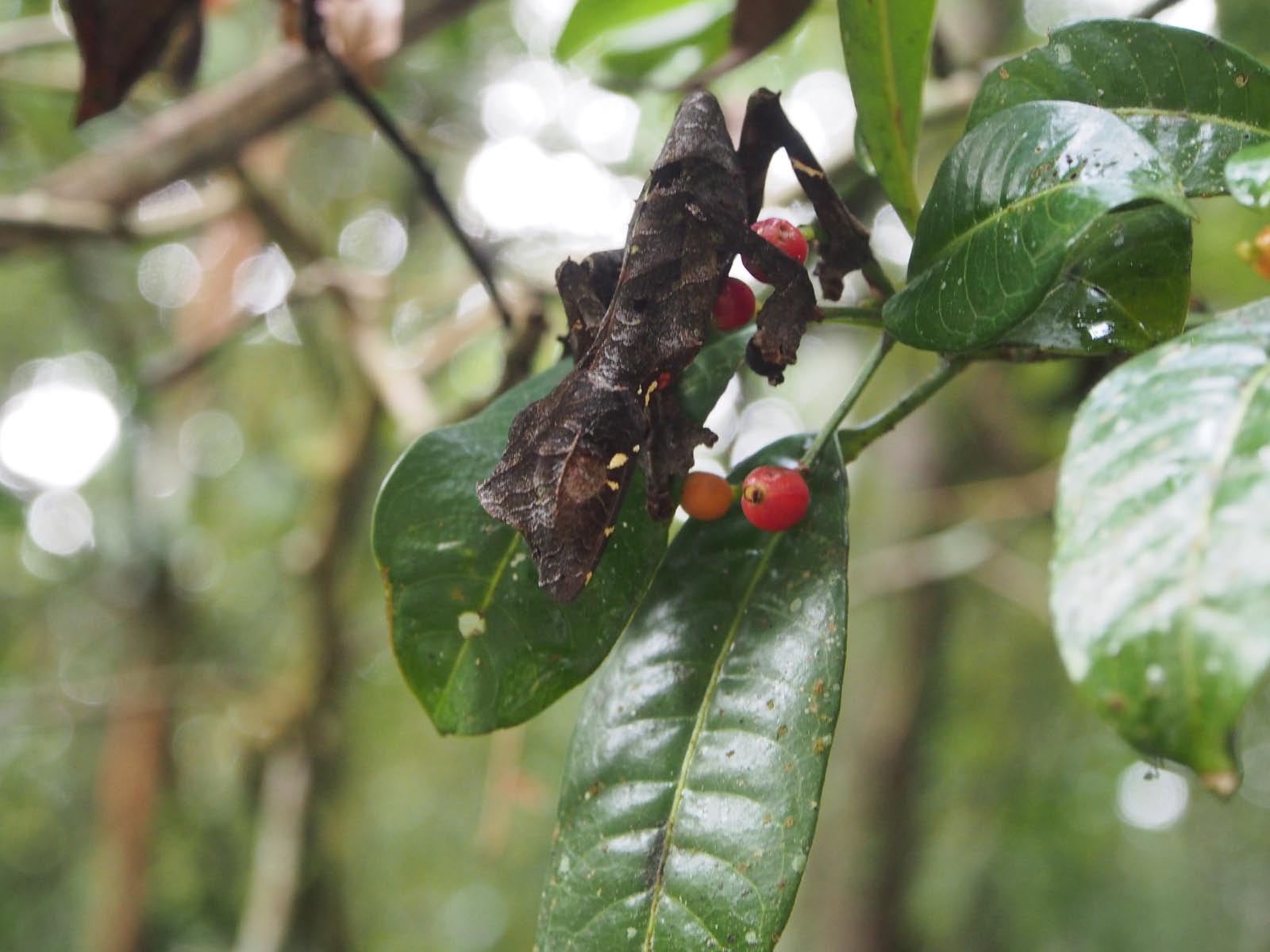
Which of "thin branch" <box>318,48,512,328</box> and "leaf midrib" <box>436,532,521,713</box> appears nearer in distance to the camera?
"leaf midrib" <box>436,532,521,713</box>

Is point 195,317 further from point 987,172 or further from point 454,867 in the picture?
point 454,867

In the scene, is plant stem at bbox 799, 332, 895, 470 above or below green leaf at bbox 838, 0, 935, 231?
below

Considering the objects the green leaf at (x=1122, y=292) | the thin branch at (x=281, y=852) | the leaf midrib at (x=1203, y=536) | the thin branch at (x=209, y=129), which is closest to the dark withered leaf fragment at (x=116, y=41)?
the thin branch at (x=209, y=129)

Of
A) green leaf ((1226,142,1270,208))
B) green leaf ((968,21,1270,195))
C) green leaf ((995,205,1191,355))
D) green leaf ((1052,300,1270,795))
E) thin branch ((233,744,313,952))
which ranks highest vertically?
green leaf ((1226,142,1270,208))

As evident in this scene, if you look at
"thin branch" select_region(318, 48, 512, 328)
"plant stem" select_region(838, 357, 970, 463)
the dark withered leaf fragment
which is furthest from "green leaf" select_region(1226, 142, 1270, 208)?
the dark withered leaf fragment

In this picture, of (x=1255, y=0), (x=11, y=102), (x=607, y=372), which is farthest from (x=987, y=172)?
(x=11, y=102)

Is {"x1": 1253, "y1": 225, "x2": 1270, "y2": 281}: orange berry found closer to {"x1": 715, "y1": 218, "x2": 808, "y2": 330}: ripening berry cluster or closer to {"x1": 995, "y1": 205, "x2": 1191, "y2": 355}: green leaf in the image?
{"x1": 995, "y1": 205, "x2": 1191, "y2": 355}: green leaf

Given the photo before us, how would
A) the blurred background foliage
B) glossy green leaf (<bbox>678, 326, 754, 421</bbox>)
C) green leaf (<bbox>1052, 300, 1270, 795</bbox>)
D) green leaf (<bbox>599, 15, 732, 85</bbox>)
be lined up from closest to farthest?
1. green leaf (<bbox>1052, 300, 1270, 795</bbox>)
2. glossy green leaf (<bbox>678, 326, 754, 421</bbox>)
3. green leaf (<bbox>599, 15, 732, 85</bbox>)
4. the blurred background foliage
